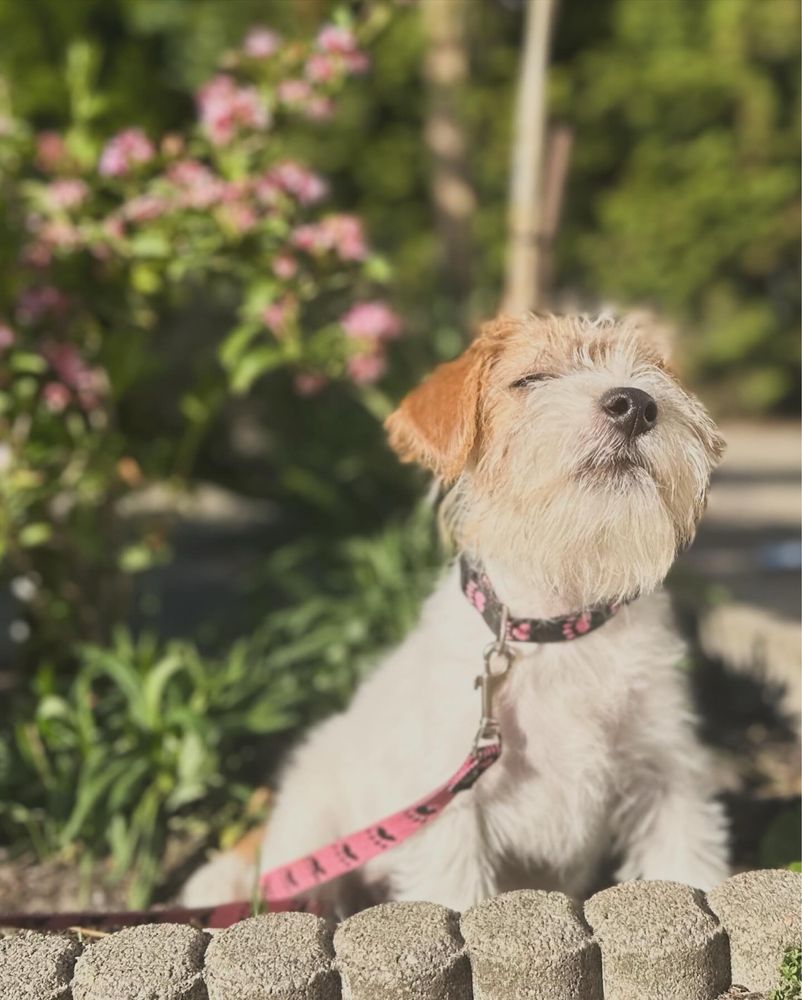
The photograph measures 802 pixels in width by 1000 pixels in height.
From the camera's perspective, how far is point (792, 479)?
11.0 m

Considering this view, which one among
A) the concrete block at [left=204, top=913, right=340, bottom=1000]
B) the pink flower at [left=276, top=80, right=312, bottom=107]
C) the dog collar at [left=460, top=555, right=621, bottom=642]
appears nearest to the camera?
the concrete block at [left=204, top=913, right=340, bottom=1000]

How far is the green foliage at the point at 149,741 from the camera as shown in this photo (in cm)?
350

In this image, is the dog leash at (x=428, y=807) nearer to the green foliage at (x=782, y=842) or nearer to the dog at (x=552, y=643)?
the dog at (x=552, y=643)

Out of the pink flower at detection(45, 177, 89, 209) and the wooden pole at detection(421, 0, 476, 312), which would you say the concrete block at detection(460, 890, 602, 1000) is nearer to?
the pink flower at detection(45, 177, 89, 209)

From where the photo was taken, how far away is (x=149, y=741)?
3633mm

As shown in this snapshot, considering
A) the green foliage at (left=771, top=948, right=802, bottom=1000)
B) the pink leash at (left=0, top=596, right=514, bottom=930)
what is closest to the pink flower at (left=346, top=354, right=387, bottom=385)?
the pink leash at (left=0, top=596, right=514, bottom=930)

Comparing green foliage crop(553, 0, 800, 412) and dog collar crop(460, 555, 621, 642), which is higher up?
green foliage crop(553, 0, 800, 412)

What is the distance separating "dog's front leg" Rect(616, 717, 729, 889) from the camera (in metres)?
2.61

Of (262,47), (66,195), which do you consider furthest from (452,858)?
(262,47)

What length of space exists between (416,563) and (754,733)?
1707 mm

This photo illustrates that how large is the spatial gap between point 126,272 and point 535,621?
96.8 inches

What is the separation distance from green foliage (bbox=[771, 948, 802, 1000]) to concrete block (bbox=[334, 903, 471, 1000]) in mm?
590

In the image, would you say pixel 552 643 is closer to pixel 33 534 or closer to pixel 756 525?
pixel 33 534

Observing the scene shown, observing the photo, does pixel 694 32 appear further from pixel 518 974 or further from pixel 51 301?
pixel 518 974
